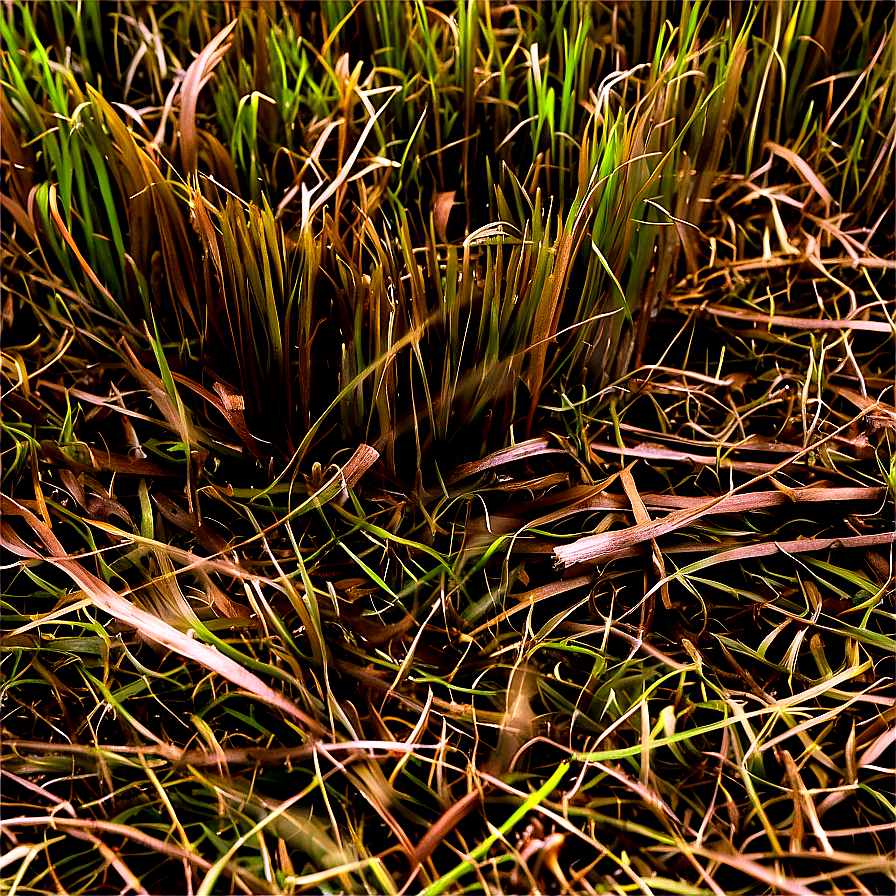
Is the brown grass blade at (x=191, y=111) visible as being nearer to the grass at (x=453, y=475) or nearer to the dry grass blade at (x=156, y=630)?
the grass at (x=453, y=475)

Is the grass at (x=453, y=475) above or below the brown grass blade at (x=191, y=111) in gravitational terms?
below

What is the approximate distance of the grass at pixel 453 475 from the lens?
24.5 inches

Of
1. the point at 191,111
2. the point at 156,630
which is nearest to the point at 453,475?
the point at 156,630

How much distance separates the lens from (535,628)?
0.71 meters

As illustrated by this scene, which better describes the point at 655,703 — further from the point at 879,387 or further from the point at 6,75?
the point at 6,75

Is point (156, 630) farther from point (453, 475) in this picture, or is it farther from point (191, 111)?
point (191, 111)

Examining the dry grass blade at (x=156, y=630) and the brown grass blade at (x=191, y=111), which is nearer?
the dry grass blade at (x=156, y=630)

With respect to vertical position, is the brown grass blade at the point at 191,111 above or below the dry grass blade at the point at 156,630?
above

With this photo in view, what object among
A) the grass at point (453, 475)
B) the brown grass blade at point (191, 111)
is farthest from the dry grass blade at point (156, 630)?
the brown grass blade at point (191, 111)

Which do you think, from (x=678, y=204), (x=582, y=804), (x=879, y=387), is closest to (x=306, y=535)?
(x=582, y=804)

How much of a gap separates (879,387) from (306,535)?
0.63 meters

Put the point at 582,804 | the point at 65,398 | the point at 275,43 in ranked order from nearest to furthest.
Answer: the point at 582,804, the point at 65,398, the point at 275,43

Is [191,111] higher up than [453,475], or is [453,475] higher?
[191,111]

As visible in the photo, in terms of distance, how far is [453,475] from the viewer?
30.6 inches
